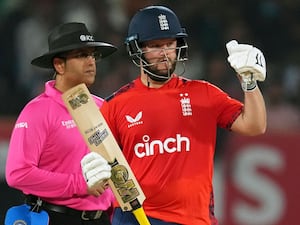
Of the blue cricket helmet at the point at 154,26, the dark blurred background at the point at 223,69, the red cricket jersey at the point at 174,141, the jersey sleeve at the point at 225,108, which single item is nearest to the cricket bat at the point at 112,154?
the red cricket jersey at the point at 174,141

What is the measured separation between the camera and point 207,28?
10766mm

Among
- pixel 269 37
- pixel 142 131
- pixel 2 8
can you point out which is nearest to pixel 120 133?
pixel 142 131

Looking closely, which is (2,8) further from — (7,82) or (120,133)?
(120,133)

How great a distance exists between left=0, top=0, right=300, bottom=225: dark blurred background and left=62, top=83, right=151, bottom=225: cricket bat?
316cm

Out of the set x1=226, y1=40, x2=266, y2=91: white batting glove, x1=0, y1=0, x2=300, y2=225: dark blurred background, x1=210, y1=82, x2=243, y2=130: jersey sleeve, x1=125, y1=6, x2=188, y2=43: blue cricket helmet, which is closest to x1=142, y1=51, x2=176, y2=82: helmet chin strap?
x1=125, y1=6, x2=188, y2=43: blue cricket helmet

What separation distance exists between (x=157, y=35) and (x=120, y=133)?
511 mm

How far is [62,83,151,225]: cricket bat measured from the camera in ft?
17.8

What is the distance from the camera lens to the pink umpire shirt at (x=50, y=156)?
5.80m

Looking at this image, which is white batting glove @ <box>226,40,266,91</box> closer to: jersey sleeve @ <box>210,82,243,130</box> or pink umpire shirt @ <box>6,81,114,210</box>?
jersey sleeve @ <box>210,82,243,130</box>

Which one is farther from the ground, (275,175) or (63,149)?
(63,149)

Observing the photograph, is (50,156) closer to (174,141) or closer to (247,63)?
(174,141)

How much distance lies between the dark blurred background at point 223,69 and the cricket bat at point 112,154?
10.4 ft

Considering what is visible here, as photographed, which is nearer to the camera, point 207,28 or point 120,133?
point 120,133

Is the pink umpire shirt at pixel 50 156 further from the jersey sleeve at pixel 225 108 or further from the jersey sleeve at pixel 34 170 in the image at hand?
the jersey sleeve at pixel 225 108
